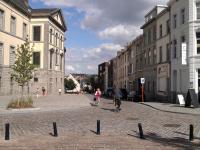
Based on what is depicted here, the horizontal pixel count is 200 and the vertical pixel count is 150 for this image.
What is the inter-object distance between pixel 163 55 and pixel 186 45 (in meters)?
10.1

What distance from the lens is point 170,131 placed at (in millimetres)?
16391

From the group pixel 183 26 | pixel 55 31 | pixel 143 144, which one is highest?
pixel 55 31

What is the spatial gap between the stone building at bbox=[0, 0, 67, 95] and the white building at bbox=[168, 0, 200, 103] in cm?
2185

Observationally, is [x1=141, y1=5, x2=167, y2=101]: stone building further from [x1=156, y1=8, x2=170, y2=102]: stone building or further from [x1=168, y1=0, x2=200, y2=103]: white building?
[x1=168, y1=0, x2=200, y2=103]: white building

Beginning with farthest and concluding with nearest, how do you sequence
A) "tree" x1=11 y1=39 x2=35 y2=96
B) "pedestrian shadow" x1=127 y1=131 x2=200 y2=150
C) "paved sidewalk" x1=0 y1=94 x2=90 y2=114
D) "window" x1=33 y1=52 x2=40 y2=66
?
"window" x1=33 y1=52 x2=40 y2=66 → "tree" x1=11 y1=39 x2=35 y2=96 → "paved sidewalk" x1=0 y1=94 x2=90 y2=114 → "pedestrian shadow" x1=127 y1=131 x2=200 y2=150

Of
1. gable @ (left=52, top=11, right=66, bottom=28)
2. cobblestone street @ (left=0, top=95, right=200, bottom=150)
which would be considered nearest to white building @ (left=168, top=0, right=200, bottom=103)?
cobblestone street @ (left=0, top=95, right=200, bottom=150)

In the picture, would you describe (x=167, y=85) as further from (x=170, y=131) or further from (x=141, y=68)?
(x=170, y=131)

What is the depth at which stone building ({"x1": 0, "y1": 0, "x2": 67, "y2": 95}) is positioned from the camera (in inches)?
2133

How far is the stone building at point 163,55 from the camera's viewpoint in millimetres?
45156

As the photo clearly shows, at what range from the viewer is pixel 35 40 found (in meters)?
69.4

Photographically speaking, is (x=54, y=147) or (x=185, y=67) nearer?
(x=54, y=147)

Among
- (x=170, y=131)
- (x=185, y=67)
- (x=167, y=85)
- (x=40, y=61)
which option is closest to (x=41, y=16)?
(x=40, y=61)

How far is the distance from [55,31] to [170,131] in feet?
205

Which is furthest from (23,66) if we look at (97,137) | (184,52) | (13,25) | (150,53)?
(13,25)
